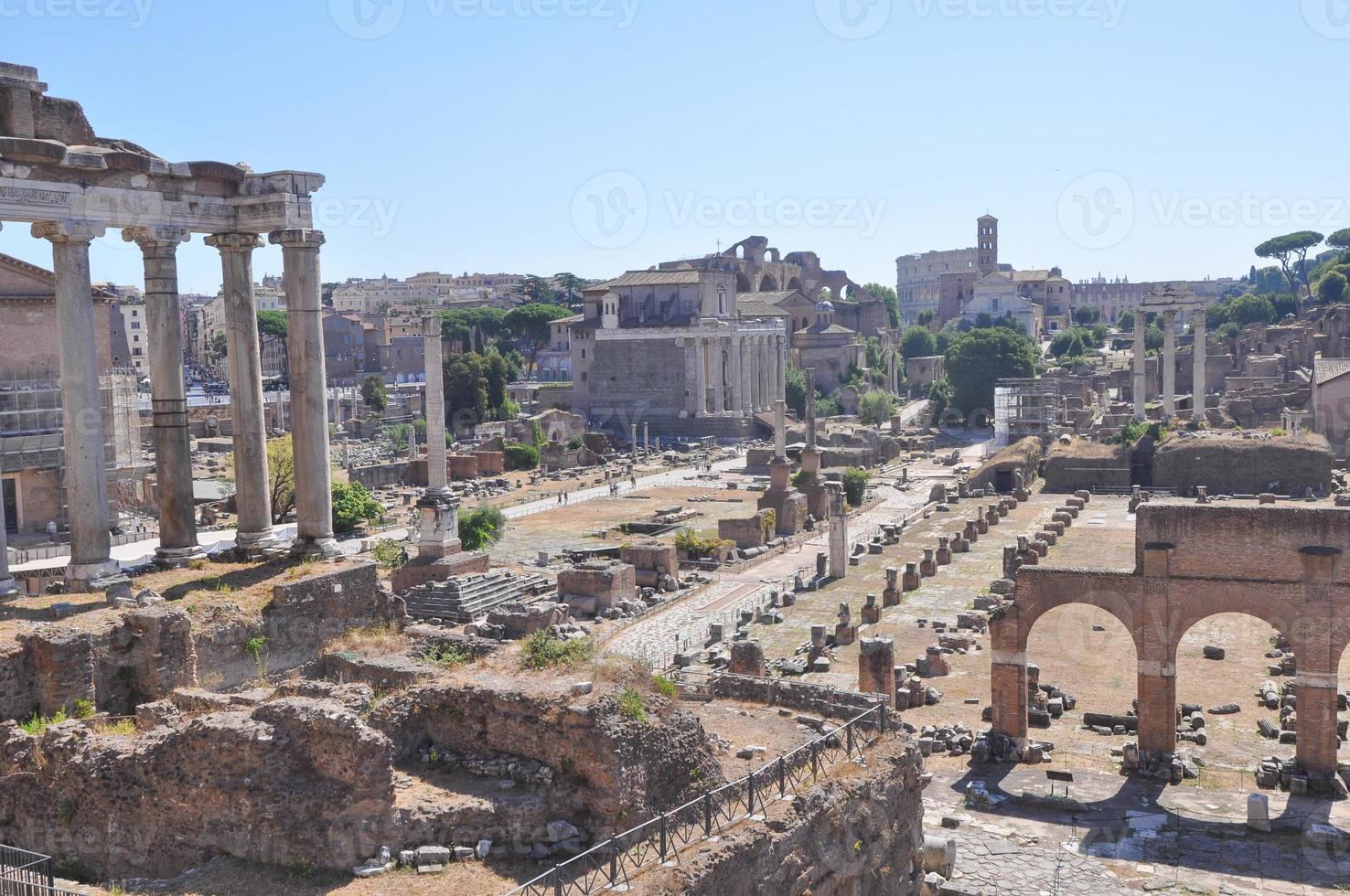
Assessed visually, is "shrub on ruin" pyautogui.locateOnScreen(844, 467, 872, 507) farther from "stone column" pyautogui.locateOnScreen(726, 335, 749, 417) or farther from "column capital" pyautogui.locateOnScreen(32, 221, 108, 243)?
"column capital" pyautogui.locateOnScreen(32, 221, 108, 243)

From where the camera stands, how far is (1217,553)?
1900 cm

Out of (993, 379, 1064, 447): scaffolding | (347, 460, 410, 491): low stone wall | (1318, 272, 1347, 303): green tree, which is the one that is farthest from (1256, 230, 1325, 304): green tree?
(347, 460, 410, 491): low stone wall

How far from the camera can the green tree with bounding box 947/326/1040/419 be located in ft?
261

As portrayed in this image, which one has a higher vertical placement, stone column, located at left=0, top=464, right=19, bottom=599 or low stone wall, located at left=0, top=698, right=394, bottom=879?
stone column, located at left=0, top=464, right=19, bottom=599

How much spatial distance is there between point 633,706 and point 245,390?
9512 millimetres

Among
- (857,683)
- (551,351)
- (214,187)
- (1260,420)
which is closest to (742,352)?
(551,351)

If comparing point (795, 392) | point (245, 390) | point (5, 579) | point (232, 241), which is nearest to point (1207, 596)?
point (245, 390)

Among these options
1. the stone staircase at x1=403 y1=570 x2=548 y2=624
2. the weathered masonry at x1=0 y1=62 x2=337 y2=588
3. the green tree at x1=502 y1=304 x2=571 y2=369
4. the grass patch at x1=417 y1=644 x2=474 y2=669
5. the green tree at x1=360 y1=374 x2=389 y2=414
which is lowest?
the stone staircase at x1=403 y1=570 x2=548 y2=624

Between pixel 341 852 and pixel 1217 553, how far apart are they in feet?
48.8

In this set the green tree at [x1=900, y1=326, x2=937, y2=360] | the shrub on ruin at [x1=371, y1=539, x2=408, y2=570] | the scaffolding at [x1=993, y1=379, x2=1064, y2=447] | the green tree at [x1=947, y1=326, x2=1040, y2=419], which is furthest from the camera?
the green tree at [x1=900, y1=326, x2=937, y2=360]

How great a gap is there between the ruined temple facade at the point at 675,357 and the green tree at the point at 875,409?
7.20 meters

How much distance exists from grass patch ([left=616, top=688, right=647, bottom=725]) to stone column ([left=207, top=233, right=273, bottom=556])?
28.6ft

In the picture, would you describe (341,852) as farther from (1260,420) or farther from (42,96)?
(1260,420)

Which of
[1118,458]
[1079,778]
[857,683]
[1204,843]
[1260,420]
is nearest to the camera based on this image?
[1204,843]
